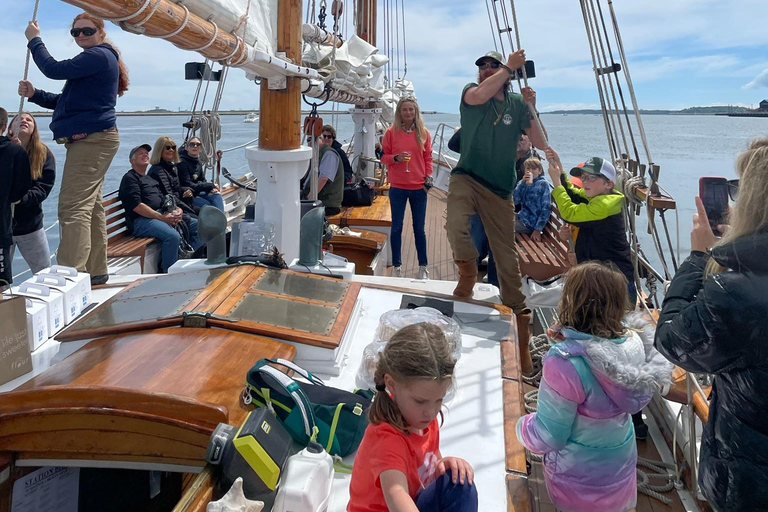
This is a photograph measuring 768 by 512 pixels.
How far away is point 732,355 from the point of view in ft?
3.96

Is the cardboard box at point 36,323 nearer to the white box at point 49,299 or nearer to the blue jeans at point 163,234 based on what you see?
the white box at point 49,299

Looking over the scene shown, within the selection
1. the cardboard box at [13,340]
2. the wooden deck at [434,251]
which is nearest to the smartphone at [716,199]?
the cardboard box at [13,340]

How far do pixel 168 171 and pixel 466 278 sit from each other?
10.9 ft

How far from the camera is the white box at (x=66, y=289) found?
2.47 m

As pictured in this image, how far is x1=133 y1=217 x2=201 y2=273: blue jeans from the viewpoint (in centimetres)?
490

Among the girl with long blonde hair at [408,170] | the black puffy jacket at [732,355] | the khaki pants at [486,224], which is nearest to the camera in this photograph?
the black puffy jacket at [732,355]

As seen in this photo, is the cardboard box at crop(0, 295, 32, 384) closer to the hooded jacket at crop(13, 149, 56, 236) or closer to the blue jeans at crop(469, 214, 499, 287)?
the hooded jacket at crop(13, 149, 56, 236)

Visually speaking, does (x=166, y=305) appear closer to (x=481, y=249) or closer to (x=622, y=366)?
(x=622, y=366)

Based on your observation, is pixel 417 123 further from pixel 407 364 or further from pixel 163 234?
pixel 407 364

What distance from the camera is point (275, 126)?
3441mm

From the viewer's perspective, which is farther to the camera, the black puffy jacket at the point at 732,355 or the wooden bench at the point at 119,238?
the wooden bench at the point at 119,238

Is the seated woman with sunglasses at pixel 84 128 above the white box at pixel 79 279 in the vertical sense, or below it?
→ above

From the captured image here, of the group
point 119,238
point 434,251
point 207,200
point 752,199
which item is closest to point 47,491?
point 752,199

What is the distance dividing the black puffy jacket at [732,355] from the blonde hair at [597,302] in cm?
26
